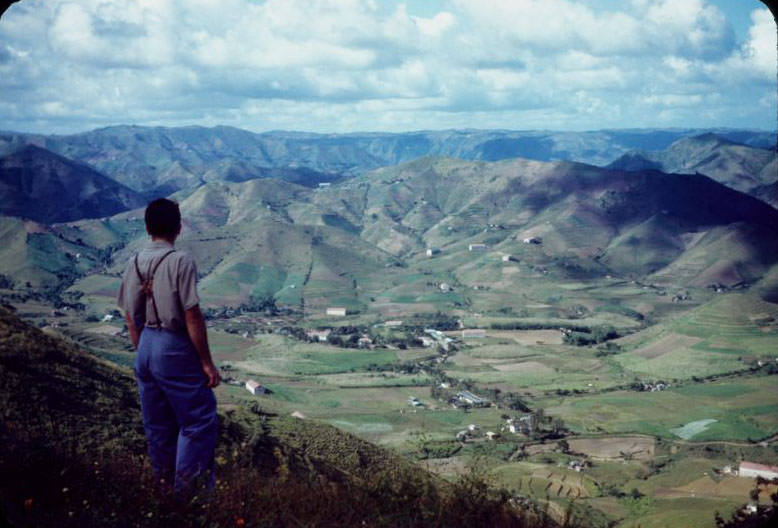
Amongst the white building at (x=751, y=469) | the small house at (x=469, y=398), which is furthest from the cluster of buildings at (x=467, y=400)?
the white building at (x=751, y=469)

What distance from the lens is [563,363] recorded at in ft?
273

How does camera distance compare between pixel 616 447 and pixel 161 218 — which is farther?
pixel 616 447

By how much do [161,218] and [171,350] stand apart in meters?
1.34

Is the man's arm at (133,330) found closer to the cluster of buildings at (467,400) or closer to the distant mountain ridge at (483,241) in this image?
the cluster of buildings at (467,400)

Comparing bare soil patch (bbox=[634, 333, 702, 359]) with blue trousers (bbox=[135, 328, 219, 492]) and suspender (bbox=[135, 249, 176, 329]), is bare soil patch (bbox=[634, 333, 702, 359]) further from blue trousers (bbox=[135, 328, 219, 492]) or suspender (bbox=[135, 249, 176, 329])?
suspender (bbox=[135, 249, 176, 329])

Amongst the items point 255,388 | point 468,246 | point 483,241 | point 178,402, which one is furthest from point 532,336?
point 178,402

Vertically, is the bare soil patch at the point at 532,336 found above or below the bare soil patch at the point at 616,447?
below

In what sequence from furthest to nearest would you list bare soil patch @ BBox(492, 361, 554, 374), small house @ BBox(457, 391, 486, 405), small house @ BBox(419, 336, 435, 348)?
1. small house @ BBox(419, 336, 435, 348)
2. bare soil patch @ BBox(492, 361, 554, 374)
3. small house @ BBox(457, 391, 486, 405)

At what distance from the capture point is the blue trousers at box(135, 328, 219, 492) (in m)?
6.25

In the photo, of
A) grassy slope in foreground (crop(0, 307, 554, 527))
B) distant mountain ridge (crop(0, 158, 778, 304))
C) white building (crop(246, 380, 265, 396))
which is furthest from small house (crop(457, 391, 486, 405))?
grassy slope in foreground (crop(0, 307, 554, 527))

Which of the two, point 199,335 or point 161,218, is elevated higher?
point 161,218

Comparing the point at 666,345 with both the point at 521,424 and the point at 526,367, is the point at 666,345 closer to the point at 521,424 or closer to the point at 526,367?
the point at 526,367

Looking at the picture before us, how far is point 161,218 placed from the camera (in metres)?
6.48

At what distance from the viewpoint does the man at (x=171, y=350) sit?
20.4 ft
